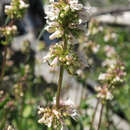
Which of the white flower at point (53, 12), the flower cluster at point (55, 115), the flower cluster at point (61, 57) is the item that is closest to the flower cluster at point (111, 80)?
the flower cluster at point (55, 115)

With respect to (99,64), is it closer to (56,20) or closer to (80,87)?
(80,87)

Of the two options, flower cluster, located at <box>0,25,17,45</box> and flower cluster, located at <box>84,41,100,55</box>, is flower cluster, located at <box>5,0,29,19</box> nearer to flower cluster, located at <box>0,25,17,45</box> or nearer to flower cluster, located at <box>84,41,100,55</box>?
flower cluster, located at <box>0,25,17,45</box>

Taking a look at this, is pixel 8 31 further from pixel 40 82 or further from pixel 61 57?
pixel 40 82

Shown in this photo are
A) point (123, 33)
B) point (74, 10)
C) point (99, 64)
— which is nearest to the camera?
point (74, 10)

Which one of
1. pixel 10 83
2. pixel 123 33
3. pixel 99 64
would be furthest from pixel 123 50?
pixel 10 83

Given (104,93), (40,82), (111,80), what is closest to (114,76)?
(111,80)

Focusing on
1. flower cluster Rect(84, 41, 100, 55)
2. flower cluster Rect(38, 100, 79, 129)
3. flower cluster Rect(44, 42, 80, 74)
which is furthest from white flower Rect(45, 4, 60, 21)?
flower cluster Rect(84, 41, 100, 55)

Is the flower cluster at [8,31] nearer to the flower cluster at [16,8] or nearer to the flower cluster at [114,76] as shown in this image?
the flower cluster at [16,8]

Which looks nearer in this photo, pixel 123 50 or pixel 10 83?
pixel 10 83

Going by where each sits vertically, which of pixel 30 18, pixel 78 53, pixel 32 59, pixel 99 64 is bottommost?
pixel 99 64
